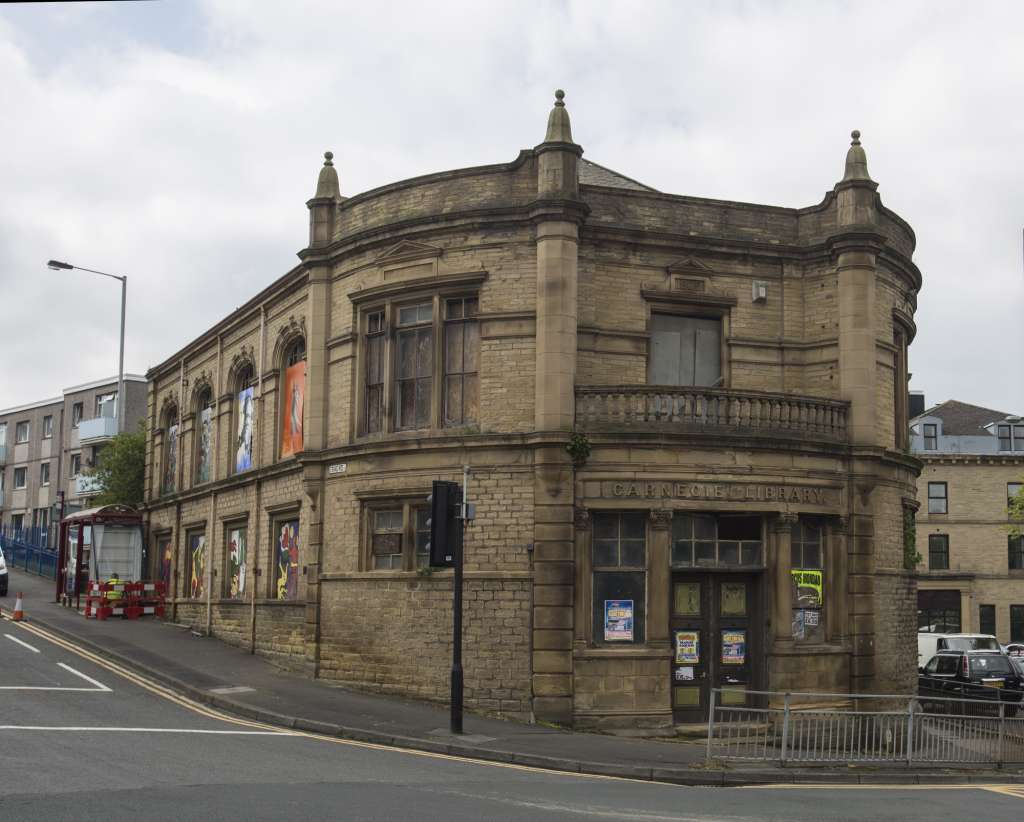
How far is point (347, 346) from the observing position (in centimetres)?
2269

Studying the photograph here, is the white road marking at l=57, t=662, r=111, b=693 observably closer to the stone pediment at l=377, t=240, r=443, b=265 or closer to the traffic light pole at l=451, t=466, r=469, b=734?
the traffic light pole at l=451, t=466, r=469, b=734

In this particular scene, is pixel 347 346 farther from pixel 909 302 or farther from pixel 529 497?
pixel 909 302

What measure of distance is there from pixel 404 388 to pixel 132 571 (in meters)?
19.2

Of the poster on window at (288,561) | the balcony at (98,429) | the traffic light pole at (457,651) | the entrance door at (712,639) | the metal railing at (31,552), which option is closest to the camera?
the traffic light pole at (457,651)

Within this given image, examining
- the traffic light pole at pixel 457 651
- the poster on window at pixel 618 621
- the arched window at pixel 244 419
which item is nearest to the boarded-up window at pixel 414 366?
the traffic light pole at pixel 457 651

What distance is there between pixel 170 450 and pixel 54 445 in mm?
33066

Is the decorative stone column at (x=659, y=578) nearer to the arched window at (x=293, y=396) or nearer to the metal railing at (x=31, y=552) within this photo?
the arched window at (x=293, y=396)

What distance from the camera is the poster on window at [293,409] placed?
84.5ft

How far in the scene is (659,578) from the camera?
19781 mm

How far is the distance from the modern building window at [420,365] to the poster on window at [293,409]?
368 centimetres

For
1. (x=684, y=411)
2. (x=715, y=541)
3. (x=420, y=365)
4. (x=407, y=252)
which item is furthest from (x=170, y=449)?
(x=715, y=541)

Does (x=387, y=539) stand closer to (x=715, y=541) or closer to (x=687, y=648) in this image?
(x=687, y=648)

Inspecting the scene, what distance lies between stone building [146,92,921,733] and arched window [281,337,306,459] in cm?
240

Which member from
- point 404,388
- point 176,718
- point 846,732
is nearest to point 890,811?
point 846,732
